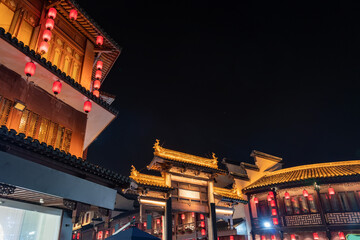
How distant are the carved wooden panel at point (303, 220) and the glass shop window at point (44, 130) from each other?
18311 millimetres

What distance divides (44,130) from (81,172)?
8.77ft

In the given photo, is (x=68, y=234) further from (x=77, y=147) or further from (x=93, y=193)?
(x=77, y=147)

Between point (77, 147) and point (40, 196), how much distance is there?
3.33m

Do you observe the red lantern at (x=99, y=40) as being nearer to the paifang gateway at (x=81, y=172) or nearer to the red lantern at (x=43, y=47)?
the paifang gateway at (x=81, y=172)

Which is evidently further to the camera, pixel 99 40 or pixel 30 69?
pixel 99 40

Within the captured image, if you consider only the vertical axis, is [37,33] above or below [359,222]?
above

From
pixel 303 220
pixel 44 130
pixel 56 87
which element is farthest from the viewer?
pixel 303 220

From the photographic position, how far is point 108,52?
599 inches

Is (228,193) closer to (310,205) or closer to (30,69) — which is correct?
(310,205)

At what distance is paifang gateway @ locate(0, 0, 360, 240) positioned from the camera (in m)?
8.96

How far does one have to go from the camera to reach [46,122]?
11102 millimetres

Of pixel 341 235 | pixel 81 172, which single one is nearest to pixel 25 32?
pixel 81 172

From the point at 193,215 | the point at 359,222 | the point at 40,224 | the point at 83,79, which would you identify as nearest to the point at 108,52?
the point at 83,79

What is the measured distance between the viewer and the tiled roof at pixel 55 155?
7488 millimetres
